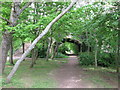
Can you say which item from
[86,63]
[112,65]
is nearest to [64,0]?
[86,63]

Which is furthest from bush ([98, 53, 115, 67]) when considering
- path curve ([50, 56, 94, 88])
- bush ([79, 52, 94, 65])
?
path curve ([50, 56, 94, 88])

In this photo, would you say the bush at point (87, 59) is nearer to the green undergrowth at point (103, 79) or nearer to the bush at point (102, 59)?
the bush at point (102, 59)

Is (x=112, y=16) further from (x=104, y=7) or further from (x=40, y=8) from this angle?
(x=40, y=8)

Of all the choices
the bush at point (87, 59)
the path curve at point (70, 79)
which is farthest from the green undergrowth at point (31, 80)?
the bush at point (87, 59)

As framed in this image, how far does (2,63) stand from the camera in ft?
21.5

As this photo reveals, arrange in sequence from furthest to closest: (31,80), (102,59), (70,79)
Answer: (102,59) < (70,79) < (31,80)

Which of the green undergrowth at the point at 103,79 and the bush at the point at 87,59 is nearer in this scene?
the green undergrowth at the point at 103,79

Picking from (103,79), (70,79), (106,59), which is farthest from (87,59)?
(70,79)

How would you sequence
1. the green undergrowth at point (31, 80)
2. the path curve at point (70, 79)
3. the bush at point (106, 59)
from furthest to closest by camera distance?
the bush at point (106, 59) < the path curve at point (70, 79) < the green undergrowth at point (31, 80)

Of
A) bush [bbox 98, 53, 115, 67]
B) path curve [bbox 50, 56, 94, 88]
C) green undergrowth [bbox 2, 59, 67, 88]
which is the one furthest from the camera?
bush [bbox 98, 53, 115, 67]

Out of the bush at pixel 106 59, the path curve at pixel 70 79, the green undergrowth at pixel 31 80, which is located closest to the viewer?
→ the green undergrowth at pixel 31 80

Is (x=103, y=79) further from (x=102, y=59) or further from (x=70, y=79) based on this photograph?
(x=102, y=59)

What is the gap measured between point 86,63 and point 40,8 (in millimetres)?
6394

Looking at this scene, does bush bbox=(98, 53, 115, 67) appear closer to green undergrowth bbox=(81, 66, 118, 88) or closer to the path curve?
green undergrowth bbox=(81, 66, 118, 88)
